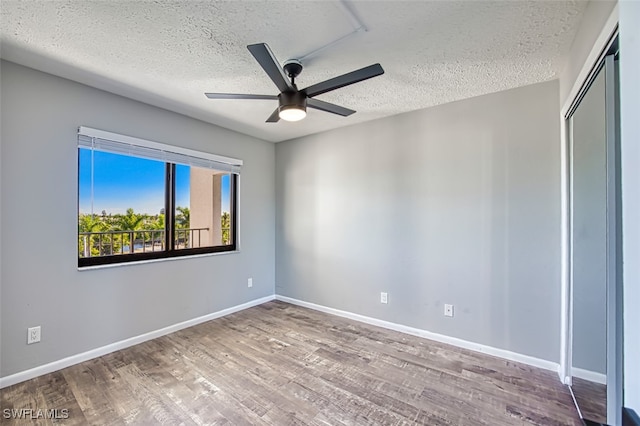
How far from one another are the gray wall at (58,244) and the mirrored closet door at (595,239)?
348 centimetres

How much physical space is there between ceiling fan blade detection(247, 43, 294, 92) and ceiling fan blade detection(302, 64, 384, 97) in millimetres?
174

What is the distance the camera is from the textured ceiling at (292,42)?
1573mm

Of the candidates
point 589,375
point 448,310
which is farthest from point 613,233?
point 448,310

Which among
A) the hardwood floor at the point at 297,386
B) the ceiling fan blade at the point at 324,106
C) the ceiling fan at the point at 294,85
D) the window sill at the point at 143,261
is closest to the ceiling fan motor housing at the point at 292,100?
the ceiling fan at the point at 294,85

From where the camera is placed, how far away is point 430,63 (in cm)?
212

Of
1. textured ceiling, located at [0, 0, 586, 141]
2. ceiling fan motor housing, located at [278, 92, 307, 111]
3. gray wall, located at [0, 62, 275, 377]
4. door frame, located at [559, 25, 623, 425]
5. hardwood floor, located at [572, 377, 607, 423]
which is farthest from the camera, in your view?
gray wall, located at [0, 62, 275, 377]

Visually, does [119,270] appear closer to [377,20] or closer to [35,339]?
[35,339]

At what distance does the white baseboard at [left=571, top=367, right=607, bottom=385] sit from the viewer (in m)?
1.46

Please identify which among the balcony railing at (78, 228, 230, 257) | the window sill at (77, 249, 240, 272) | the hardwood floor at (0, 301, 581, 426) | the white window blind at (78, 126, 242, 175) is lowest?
the hardwood floor at (0, 301, 581, 426)

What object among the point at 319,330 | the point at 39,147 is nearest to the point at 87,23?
the point at 39,147

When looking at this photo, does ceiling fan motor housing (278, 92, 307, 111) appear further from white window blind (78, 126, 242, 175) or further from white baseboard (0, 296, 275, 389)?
white baseboard (0, 296, 275, 389)

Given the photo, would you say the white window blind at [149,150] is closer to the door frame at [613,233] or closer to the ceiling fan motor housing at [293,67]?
the ceiling fan motor housing at [293,67]

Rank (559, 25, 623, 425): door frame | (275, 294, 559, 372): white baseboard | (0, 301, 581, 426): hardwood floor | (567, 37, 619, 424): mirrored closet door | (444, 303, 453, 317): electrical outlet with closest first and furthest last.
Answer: (559, 25, 623, 425): door frame, (567, 37, 619, 424): mirrored closet door, (0, 301, 581, 426): hardwood floor, (275, 294, 559, 372): white baseboard, (444, 303, 453, 317): electrical outlet

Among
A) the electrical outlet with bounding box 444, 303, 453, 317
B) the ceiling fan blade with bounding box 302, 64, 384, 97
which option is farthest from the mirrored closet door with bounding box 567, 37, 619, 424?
the ceiling fan blade with bounding box 302, 64, 384, 97
